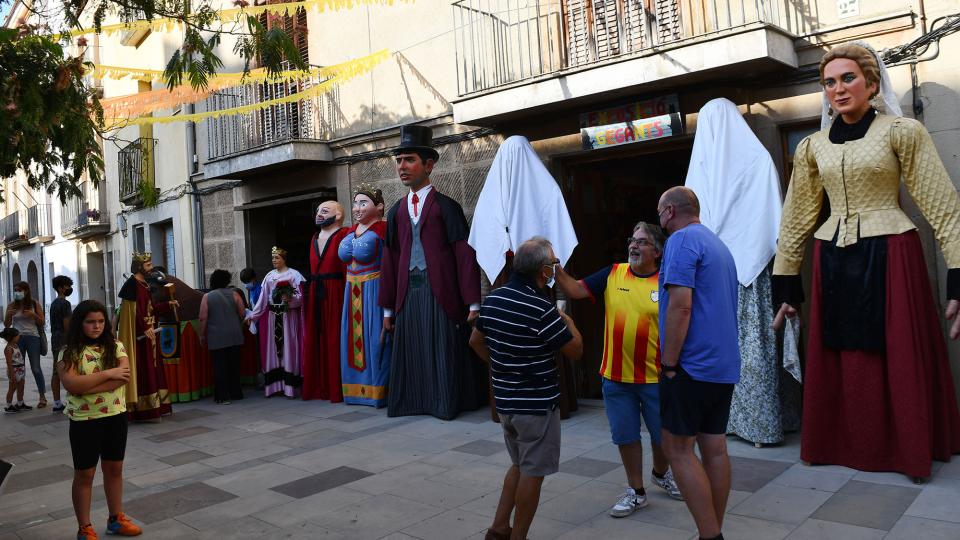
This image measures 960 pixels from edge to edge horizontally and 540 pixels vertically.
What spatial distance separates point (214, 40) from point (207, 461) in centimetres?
315

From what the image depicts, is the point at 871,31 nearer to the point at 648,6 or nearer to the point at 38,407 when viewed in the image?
the point at 648,6

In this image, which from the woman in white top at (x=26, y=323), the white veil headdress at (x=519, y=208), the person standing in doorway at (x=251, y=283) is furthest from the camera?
the person standing in doorway at (x=251, y=283)

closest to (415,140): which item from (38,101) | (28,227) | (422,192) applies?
(422,192)

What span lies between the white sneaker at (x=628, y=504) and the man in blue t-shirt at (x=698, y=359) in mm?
729

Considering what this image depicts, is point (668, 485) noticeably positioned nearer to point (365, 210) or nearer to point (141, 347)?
point (365, 210)

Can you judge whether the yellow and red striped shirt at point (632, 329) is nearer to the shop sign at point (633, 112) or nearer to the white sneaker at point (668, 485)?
the white sneaker at point (668, 485)

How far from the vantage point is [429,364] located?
271 inches

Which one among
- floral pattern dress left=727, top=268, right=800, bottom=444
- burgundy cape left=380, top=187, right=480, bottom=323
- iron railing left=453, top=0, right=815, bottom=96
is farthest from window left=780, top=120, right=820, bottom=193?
burgundy cape left=380, top=187, right=480, bottom=323

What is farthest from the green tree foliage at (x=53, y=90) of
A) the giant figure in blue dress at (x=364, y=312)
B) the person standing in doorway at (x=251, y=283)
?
the person standing in doorway at (x=251, y=283)

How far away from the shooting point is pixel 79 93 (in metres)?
4.76

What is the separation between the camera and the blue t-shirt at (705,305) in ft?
10.5

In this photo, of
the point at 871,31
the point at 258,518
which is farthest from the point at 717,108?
the point at 258,518

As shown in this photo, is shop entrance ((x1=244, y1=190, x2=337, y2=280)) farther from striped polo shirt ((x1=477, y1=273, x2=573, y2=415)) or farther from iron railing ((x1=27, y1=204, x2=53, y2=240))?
iron railing ((x1=27, y1=204, x2=53, y2=240))

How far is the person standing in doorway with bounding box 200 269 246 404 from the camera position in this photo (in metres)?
8.56
